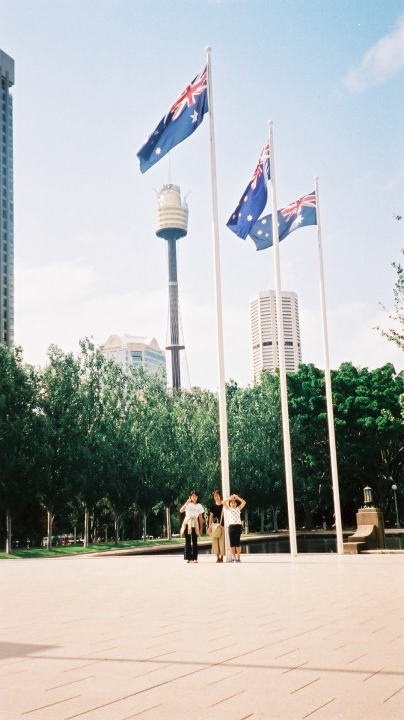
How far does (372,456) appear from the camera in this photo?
63938 mm

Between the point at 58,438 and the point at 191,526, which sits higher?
the point at 58,438

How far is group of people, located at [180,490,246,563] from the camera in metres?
20.3

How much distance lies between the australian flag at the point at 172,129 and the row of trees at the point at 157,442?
23783mm

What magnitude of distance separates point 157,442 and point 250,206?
1364 inches

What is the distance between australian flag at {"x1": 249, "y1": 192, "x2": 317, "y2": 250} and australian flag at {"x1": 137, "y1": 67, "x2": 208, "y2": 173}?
4.88m

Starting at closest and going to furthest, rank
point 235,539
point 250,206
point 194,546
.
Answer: point 235,539, point 194,546, point 250,206

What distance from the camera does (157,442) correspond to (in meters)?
57.5

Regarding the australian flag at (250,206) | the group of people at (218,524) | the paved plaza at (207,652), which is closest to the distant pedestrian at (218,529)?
the group of people at (218,524)

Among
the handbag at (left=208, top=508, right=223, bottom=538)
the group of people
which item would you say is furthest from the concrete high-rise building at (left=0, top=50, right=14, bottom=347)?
the handbag at (left=208, top=508, right=223, bottom=538)

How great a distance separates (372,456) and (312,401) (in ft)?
22.8

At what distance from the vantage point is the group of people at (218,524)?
20.3m

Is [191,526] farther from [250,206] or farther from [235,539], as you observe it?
[250,206]

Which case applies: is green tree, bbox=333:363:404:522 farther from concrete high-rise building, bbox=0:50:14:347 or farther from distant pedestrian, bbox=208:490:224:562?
concrete high-rise building, bbox=0:50:14:347

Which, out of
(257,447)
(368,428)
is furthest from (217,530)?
(257,447)
